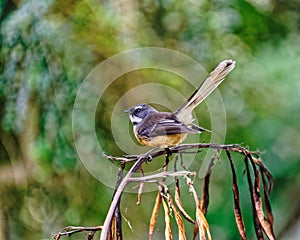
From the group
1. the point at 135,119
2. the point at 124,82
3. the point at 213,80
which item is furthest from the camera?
the point at 124,82

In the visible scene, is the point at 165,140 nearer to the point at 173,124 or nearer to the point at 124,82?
the point at 173,124

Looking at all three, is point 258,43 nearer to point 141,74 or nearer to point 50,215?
point 141,74

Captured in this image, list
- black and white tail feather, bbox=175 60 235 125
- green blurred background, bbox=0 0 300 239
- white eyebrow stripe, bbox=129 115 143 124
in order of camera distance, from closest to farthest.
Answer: black and white tail feather, bbox=175 60 235 125 < white eyebrow stripe, bbox=129 115 143 124 < green blurred background, bbox=0 0 300 239

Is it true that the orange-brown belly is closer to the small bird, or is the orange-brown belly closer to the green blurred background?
the small bird

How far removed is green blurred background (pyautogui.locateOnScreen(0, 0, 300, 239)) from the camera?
95 cm

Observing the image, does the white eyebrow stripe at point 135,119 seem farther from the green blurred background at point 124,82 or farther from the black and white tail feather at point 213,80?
the green blurred background at point 124,82

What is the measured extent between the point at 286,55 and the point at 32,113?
1.50 feet

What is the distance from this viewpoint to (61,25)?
0.95m

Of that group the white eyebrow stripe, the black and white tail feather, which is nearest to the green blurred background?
the white eyebrow stripe

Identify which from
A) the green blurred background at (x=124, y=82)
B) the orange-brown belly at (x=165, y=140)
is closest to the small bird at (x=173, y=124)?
the orange-brown belly at (x=165, y=140)

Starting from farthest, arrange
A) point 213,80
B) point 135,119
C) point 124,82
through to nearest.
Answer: point 124,82, point 135,119, point 213,80

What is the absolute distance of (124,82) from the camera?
979 millimetres

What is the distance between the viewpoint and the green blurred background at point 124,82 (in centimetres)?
95

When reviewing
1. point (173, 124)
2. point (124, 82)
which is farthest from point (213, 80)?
point (124, 82)
